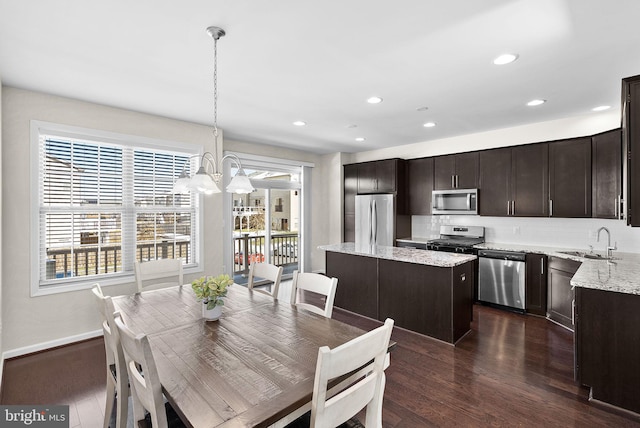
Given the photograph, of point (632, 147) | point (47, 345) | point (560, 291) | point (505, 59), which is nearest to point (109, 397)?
point (47, 345)

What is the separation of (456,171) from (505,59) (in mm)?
2745

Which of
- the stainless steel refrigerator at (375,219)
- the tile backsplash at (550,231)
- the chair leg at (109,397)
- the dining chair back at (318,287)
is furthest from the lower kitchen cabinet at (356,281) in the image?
the chair leg at (109,397)

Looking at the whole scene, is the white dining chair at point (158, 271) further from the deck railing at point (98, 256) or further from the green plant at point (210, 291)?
the green plant at point (210, 291)

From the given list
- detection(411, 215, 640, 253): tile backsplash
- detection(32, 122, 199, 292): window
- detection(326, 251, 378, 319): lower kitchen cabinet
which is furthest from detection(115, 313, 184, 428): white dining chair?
detection(411, 215, 640, 253): tile backsplash

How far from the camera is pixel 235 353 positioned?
5.00 feet

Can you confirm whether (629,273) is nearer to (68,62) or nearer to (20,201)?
(68,62)

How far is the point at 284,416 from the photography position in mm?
1106

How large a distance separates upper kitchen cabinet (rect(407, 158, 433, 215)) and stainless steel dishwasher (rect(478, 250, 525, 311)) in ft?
4.43

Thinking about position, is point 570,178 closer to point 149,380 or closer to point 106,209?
point 149,380

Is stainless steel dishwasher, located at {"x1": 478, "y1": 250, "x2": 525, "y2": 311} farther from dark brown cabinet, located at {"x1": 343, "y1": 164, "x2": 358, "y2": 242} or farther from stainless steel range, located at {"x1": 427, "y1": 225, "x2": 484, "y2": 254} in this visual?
dark brown cabinet, located at {"x1": 343, "y1": 164, "x2": 358, "y2": 242}

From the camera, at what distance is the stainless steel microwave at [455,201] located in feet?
15.9

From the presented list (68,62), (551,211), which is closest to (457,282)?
(551,211)

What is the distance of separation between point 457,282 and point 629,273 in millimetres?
1343

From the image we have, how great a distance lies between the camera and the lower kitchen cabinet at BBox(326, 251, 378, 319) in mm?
3928
